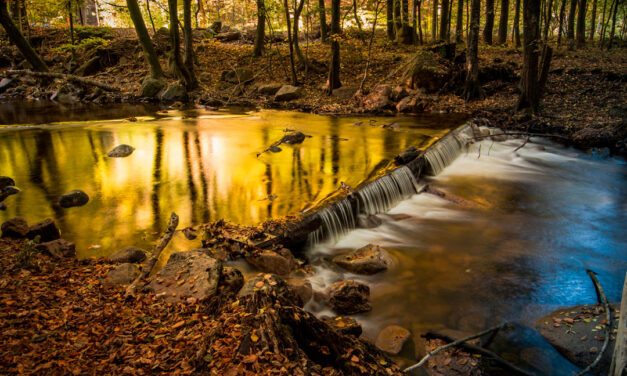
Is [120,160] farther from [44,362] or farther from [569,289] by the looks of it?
[569,289]

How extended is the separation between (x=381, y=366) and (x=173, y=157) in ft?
28.6

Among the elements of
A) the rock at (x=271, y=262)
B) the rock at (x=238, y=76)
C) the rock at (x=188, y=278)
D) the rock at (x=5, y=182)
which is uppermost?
the rock at (x=238, y=76)

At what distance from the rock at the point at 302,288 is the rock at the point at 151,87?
2000cm

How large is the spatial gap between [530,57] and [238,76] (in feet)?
50.4

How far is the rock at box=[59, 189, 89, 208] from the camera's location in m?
6.80

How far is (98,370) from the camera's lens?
2660 mm

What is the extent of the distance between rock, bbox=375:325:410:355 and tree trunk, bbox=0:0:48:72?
25.3 meters

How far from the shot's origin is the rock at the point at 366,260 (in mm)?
5742

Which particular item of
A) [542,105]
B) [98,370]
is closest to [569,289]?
[98,370]

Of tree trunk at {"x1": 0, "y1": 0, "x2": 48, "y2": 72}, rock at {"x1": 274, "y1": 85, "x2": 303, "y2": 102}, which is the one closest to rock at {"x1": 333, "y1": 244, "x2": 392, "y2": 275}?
rock at {"x1": 274, "y1": 85, "x2": 303, "y2": 102}

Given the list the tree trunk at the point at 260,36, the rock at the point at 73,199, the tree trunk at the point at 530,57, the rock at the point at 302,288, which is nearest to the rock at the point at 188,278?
the rock at the point at 302,288

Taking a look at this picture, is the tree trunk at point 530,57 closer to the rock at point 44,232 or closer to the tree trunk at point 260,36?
the rock at point 44,232

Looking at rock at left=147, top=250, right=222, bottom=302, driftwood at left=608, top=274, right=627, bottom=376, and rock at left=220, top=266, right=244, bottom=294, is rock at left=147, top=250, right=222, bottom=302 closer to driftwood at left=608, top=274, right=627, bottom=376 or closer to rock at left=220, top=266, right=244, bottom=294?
rock at left=220, top=266, right=244, bottom=294

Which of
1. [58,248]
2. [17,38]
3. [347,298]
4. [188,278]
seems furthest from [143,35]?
[347,298]
